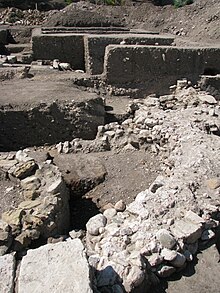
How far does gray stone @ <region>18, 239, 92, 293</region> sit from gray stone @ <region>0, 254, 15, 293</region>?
0.19 ft

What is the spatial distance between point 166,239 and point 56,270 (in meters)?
1.20

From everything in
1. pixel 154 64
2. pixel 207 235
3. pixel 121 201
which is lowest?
pixel 121 201

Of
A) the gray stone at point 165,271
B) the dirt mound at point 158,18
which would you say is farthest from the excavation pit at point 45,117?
the dirt mound at point 158,18

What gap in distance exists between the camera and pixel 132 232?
3.36m

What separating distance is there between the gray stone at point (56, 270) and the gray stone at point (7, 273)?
0.06m

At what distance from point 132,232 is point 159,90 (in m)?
7.02

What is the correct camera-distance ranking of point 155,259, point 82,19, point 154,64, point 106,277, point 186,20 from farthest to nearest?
1. point 82,19
2. point 186,20
3. point 154,64
4. point 155,259
5. point 106,277

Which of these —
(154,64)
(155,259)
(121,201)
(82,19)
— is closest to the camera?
(155,259)

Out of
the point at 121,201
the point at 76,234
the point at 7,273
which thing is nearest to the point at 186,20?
the point at 121,201

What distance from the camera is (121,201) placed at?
14.7 feet

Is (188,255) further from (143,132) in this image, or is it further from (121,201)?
(143,132)

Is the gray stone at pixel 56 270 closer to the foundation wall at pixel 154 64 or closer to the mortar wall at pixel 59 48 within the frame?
the foundation wall at pixel 154 64

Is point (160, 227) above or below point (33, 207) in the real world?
above

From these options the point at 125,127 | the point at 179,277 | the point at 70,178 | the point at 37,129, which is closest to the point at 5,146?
the point at 37,129
